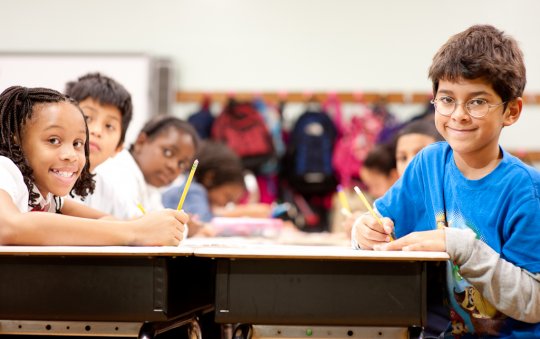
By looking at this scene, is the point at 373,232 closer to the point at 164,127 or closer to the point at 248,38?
the point at 164,127

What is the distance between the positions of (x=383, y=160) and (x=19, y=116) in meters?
3.02

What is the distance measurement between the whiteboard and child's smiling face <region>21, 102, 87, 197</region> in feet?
12.5

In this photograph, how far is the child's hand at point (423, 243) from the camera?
1.48 m

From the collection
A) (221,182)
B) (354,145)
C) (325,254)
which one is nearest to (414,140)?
(325,254)

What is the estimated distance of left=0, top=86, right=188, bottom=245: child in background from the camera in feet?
4.95

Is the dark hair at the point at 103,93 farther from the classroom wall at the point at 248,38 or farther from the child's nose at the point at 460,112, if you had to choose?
the classroom wall at the point at 248,38

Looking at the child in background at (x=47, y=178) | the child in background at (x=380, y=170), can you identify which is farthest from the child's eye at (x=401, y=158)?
the child in background at (x=47, y=178)

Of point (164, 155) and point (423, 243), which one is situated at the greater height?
point (164, 155)

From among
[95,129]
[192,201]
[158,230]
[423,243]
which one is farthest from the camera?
[192,201]

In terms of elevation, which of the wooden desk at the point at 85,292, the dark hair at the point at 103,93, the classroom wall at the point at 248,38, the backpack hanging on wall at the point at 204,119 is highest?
the classroom wall at the point at 248,38

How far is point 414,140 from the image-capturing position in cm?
296

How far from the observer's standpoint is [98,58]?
225 inches

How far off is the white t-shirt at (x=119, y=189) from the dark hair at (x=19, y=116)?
65 centimetres

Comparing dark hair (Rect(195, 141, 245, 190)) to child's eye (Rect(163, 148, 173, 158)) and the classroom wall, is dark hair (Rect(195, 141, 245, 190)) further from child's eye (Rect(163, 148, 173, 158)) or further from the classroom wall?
child's eye (Rect(163, 148, 173, 158))
